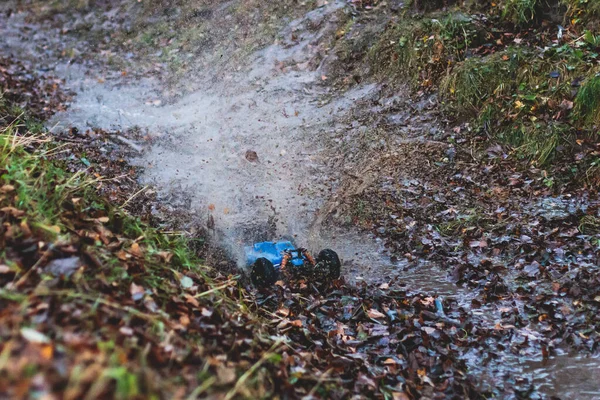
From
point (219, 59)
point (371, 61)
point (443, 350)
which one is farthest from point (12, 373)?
point (219, 59)

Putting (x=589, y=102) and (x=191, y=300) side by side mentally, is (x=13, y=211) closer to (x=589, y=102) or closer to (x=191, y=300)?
(x=191, y=300)

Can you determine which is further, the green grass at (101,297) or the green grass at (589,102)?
the green grass at (589,102)

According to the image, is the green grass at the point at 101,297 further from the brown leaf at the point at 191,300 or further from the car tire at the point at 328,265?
the car tire at the point at 328,265

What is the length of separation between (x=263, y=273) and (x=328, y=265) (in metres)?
0.74

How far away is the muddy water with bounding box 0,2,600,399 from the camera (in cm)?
456

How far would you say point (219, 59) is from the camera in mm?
9258

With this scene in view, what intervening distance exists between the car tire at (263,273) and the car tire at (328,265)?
0.53 m

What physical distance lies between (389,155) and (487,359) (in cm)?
352

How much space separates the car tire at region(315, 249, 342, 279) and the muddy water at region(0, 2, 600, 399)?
0.30 meters

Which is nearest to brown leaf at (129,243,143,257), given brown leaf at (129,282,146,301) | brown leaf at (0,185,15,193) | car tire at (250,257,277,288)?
brown leaf at (129,282,146,301)

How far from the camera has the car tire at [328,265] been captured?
4.89m

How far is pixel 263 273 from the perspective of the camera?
466 cm

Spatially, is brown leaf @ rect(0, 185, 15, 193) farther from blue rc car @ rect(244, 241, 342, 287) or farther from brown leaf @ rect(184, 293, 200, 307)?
blue rc car @ rect(244, 241, 342, 287)

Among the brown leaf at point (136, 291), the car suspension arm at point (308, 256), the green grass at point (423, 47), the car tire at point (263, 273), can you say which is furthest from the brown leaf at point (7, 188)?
the green grass at point (423, 47)
